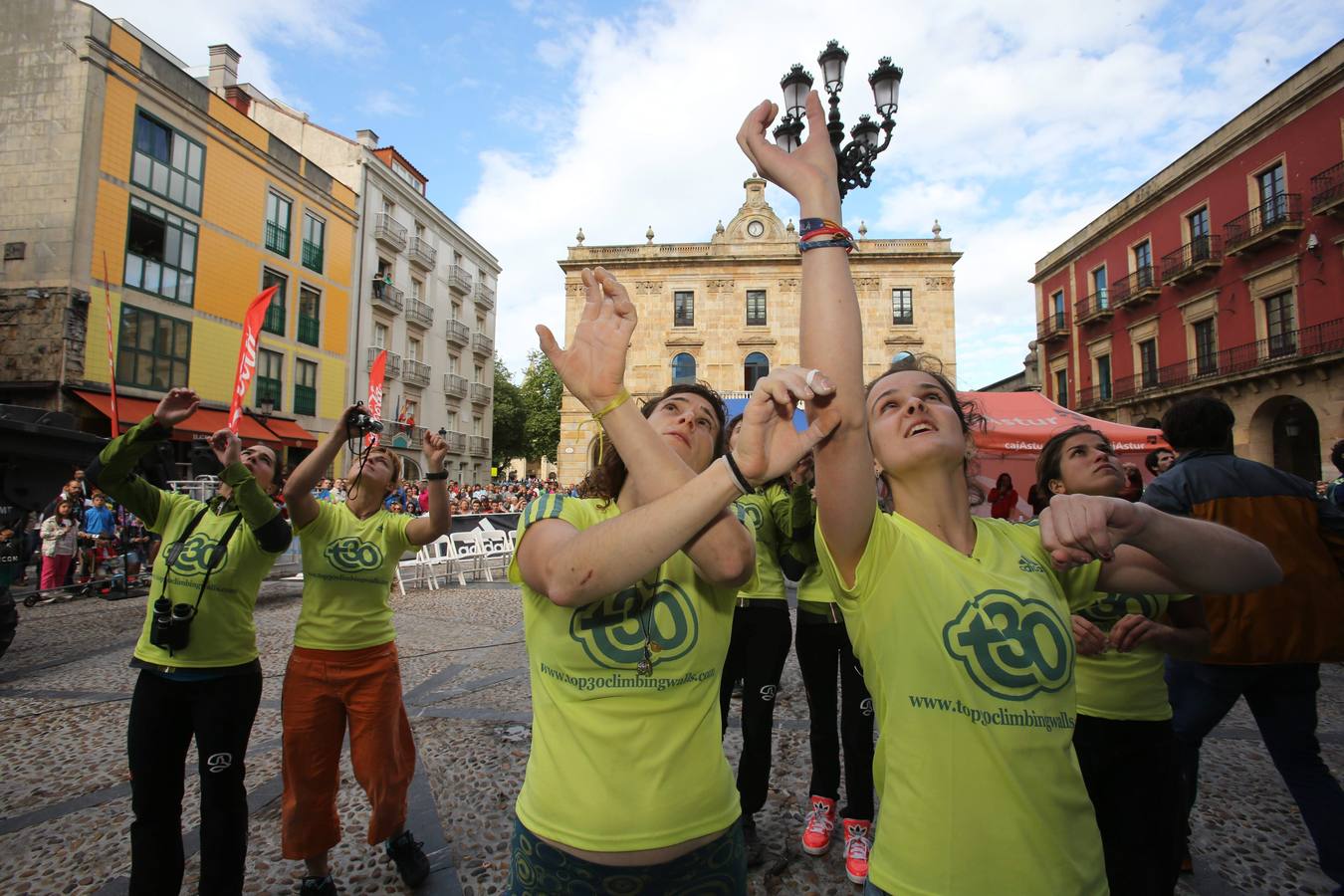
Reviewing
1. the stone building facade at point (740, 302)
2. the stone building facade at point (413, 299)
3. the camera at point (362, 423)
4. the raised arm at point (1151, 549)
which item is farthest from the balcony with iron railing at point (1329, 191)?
the stone building facade at point (413, 299)

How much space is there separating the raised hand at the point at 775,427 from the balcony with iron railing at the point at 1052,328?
31301 mm

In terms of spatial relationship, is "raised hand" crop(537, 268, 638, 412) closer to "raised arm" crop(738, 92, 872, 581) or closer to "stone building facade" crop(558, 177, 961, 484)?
"raised arm" crop(738, 92, 872, 581)

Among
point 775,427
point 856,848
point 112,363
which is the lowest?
point 856,848

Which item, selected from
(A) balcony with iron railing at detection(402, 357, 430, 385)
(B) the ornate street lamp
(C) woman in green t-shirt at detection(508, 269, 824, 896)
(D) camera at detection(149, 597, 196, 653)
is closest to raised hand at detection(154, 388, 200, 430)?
(D) camera at detection(149, 597, 196, 653)

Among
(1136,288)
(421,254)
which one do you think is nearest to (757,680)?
(1136,288)

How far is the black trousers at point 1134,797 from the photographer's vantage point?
2012 millimetres

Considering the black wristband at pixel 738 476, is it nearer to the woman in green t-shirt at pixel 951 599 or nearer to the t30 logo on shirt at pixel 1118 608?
the woman in green t-shirt at pixel 951 599

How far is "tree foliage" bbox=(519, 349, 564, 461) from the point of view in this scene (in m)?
43.6

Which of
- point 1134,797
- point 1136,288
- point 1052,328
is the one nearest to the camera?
point 1134,797

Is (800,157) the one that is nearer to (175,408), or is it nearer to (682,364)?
(175,408)

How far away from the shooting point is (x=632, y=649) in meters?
1.56

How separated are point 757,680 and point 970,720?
2.11 meters

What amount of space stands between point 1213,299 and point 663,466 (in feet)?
84.9

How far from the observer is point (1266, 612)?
273 centimetres
